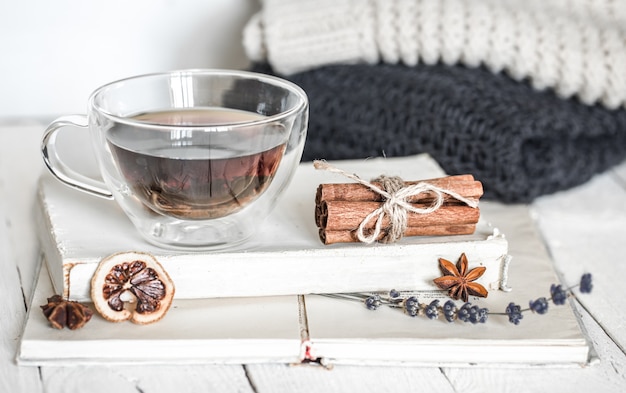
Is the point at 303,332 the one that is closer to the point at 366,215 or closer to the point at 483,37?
the point at 366,215

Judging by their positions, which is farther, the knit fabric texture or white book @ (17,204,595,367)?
the knit fabric texture

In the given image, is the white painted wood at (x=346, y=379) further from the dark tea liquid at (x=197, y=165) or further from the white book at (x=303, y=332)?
the dark tea liquid at (x=197, y=165)

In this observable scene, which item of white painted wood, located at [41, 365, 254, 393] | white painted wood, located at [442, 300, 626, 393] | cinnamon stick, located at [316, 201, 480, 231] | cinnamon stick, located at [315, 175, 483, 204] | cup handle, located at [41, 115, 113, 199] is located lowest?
white painted wood, located at [442, 300, 626, 393]

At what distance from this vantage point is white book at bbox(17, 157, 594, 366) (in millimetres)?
541

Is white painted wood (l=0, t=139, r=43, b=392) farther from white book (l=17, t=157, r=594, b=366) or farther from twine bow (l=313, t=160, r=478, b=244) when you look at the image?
twine bow (l=313, t=160, r=478, b=244)

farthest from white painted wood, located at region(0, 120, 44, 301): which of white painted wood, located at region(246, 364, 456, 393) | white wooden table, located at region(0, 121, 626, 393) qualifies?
white painted wood, located at region(246, 364, 456, 393)

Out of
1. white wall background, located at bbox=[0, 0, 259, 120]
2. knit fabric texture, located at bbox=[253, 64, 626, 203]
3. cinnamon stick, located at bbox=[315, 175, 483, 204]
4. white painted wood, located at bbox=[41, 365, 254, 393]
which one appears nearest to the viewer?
white painted wood, located at bbox=[41, 365, 254, 393]

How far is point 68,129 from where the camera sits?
1080 mm

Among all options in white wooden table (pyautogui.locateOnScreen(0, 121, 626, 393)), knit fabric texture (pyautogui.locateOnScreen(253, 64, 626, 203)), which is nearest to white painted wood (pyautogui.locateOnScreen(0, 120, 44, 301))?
white wooden table (pyautogui.locateOnScreen(0, 121, 626, 393))

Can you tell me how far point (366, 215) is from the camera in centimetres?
61

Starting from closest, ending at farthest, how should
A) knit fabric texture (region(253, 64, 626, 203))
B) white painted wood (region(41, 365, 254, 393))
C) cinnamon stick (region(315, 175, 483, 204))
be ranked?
white painted wood (region(41, 365, 254, 393)) → cinnamon stick (region(315, 175, 483, 204)) → knit fabric texture (region(253, 64, 626, 203))

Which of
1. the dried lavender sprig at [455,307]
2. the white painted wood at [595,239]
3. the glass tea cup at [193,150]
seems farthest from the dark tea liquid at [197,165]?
the white painted wood at [595,239]

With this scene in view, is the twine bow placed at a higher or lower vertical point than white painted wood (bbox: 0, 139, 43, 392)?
higher

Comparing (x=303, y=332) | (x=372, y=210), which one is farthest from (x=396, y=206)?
(x=303, y=332)
